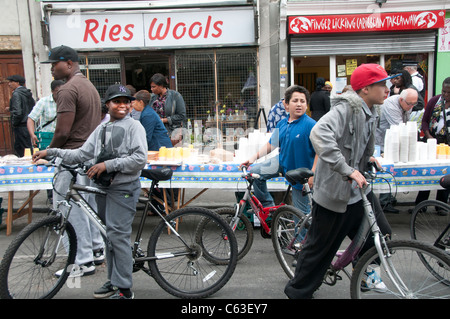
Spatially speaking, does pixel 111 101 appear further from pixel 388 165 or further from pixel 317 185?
pixel 388 165

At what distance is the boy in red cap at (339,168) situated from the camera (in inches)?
110

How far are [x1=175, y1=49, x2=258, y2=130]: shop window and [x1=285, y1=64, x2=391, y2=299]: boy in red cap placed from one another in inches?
338

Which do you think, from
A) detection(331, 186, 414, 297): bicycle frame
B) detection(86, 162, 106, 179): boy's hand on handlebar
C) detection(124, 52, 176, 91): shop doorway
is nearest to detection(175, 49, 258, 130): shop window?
detection(124, 52, 176, 91): shop doorway

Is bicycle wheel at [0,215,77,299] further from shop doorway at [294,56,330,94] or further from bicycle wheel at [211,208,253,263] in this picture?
shop doorway at [294,56,330,94]

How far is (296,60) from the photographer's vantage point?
11.7 m

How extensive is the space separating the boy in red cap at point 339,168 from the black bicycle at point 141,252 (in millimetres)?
783

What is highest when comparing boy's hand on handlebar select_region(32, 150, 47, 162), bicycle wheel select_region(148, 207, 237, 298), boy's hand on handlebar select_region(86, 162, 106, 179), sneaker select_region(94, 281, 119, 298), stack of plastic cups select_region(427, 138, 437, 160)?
boy's hand on handlebar select_region(32, 150, 47, 162)

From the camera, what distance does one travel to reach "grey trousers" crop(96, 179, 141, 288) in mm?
3246

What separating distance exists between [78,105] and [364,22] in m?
9.18

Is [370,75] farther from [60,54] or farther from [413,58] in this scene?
[413,58]

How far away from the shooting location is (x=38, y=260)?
11.0ft

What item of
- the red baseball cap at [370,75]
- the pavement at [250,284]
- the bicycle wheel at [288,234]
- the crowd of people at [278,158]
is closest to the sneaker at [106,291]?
the crowd of people at [278,158]

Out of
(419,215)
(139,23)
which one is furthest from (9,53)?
(419,215)

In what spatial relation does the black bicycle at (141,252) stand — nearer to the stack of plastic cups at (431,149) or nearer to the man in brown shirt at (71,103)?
the man in brown shirt at (71,103)
